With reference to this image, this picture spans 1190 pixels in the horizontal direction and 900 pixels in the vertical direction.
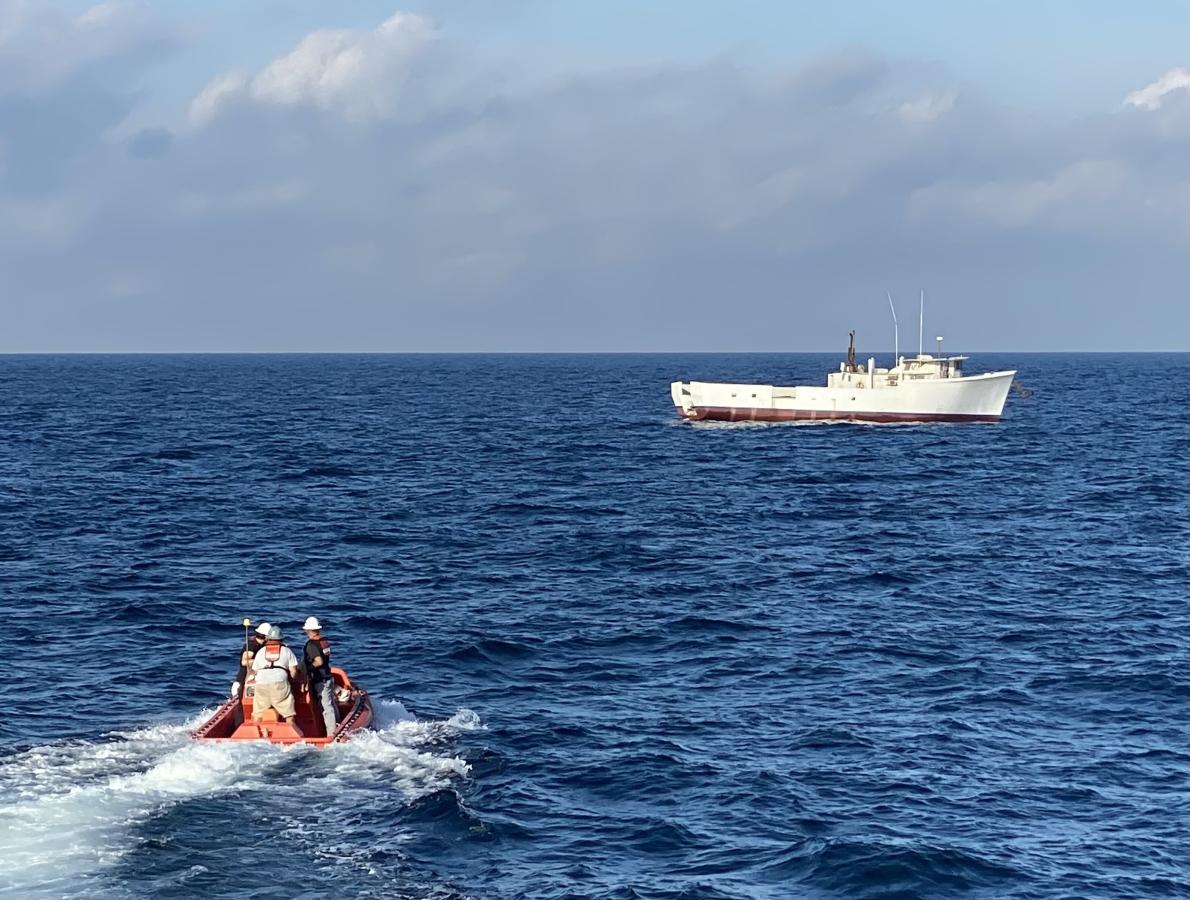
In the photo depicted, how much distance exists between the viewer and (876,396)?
3784 inches

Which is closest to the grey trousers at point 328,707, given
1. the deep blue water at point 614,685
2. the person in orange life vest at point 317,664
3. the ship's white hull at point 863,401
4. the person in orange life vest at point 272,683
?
the person in orange life vest at point 317,664

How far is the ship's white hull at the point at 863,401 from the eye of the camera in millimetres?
95688

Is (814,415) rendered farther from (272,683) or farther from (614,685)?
(272,683)

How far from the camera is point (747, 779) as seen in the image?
80.7 ft

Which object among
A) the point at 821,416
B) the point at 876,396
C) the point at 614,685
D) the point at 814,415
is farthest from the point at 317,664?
the point at 821,416

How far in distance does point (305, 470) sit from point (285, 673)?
1906 inches

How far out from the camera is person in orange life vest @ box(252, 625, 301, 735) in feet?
83.1

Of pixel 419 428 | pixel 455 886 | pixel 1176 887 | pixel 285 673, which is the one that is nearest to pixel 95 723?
pixel 285 673

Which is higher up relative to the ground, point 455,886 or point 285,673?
point 285,673

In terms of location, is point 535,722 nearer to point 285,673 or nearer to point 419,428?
point 285,673

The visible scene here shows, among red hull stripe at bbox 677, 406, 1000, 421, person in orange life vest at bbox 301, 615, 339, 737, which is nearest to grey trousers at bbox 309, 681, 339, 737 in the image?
Result: person in orange life vest at bbox 301, 615, 339, 737

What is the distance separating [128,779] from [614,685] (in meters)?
11.5

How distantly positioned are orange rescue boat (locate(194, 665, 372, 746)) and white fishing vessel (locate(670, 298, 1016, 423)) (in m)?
71.2

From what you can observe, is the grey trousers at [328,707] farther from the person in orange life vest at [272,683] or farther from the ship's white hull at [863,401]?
the ship's white hull at [863,401]
